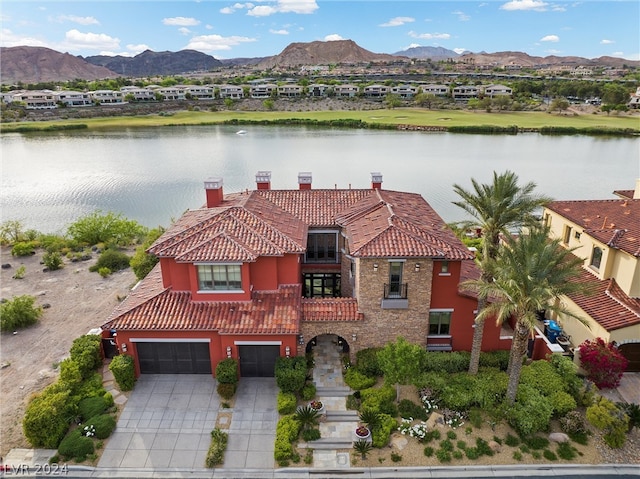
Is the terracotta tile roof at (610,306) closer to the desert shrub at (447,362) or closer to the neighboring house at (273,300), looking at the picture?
the neighboring house at (273,300)

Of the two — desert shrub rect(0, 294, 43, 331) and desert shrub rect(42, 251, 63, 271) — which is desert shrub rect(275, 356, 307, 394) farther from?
desert shrub rect(42, 251, 63, 271)

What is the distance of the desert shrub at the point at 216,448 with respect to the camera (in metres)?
15.2

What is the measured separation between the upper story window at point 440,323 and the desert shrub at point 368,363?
3.07 meters

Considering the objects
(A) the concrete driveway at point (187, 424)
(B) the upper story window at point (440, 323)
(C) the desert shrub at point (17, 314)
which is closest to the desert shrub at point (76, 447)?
(A) the concrete driveway at point (187, 424)

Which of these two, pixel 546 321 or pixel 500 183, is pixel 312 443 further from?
pixel 546 321

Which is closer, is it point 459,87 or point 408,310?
point 408,310

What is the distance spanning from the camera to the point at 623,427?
51.1 feet

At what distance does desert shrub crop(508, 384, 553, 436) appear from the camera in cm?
1617

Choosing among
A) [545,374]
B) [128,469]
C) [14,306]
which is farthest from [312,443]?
[14,306]

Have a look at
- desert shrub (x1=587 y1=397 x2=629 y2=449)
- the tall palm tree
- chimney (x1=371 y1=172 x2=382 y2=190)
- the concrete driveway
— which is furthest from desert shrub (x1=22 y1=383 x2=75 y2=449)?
desert shrub (x1=587 y1=397 x2=629 y2=449)

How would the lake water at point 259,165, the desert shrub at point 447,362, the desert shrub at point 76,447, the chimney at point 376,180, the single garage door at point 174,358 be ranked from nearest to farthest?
the desert shrub at point 76,447 → the desert shrub at point 447,362 → the single garage door at point 174,358 → the chimney at point 376,180 → the lake water at point 259,165

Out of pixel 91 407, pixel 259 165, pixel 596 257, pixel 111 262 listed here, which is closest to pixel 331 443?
pixel 91 407

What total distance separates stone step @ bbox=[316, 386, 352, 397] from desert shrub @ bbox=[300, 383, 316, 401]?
0.39m

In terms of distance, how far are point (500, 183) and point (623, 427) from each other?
383 inches
